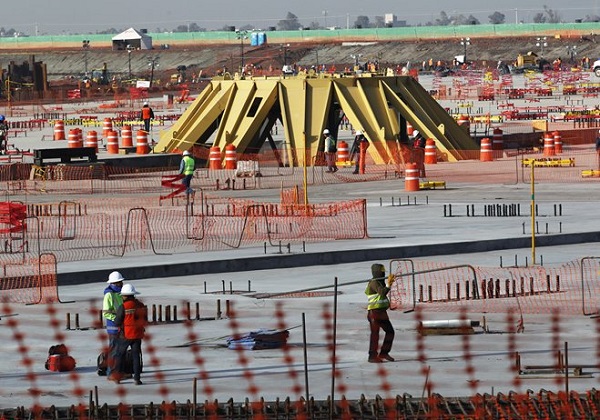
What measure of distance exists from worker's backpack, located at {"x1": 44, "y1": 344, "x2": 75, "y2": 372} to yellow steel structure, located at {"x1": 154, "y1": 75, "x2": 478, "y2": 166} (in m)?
30.1

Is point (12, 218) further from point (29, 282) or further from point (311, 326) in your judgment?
point (311, 326)

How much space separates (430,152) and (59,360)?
105 ft

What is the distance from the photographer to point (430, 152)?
1982 inches

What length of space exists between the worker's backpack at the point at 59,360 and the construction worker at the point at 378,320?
11.4ft

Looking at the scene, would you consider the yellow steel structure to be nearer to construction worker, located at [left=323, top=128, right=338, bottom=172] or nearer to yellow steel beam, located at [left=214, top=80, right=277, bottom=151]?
yellow steel beam, located at [left=214, top=80, right=277, bottom=151]

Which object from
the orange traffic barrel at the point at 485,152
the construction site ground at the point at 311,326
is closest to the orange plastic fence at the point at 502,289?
the construction site ground at the point at 311,326

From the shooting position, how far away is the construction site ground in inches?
717

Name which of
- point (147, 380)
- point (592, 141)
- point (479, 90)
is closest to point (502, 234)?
point (147, 380)

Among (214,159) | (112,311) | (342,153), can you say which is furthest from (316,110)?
(112,311)

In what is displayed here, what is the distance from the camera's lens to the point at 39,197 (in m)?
42.5

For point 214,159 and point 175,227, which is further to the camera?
point 214,159

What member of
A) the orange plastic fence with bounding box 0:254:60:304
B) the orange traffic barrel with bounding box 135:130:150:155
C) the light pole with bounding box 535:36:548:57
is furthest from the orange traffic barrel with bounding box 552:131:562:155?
the light pole with bounding box 535:36:548:57

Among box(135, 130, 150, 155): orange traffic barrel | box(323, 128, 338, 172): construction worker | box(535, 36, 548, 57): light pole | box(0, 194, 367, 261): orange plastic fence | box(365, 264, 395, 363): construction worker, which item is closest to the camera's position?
box(365, 264, 395, 363): construction worker

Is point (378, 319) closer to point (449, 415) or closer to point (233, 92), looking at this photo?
point (449, 415)
